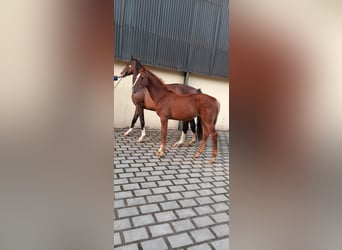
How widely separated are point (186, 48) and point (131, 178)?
427cm

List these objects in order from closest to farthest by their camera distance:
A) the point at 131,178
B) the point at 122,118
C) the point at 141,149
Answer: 1. the point at 131,178
2. the point at 141,149
3. the point at 122,118

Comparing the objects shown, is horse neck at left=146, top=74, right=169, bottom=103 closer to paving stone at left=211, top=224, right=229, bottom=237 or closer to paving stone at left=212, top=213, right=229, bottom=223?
paving stone at left=212, top=213, right=229, bottom=223

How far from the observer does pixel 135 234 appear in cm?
138

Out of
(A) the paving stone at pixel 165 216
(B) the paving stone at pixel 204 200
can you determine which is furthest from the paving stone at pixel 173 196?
(A) the paving stone at pixel 165 216

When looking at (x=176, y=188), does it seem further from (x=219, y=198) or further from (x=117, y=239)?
(x=117, y=239)

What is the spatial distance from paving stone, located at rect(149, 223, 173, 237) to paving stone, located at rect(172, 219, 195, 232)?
0.16 feet

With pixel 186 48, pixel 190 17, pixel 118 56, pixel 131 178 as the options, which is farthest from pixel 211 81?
pixel 131 178

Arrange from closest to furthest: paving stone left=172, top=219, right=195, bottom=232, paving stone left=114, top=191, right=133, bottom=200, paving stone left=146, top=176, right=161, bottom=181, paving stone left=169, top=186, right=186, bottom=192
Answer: paving stone left=172, top=219, right=195, bottom=232
paving stone left=114, top=191, right=133, bottom=200
paving stone left=169, top=186, right=186, bottom=192
paving stone left=146, top=176, right=161, bottom=181

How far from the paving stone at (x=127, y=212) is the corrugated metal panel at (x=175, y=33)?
3924mm

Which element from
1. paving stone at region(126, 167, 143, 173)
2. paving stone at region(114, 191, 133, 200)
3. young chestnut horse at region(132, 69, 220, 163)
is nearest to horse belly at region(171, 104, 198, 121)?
young chestnut horse at region(132, 69, 220, 163)

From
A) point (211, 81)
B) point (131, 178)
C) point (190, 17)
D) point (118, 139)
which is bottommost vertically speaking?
point (118, 139)

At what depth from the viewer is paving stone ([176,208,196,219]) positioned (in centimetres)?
165
